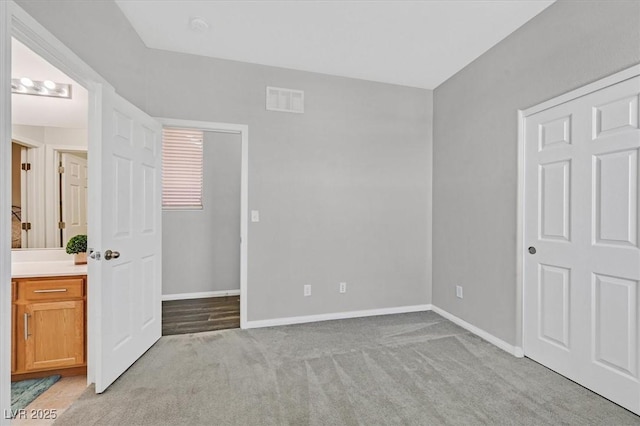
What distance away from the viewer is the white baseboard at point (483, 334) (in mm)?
2621

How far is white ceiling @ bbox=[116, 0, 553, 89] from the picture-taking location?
2.37 meters

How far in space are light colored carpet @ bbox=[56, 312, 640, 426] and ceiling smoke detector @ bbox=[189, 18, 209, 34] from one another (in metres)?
2.79

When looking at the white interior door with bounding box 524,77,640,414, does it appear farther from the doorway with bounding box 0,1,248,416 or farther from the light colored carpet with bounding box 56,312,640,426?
the doorway with bounding box 0,1,248,416

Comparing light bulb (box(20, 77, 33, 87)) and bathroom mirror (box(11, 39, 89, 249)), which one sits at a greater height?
light bulb (box(20, 77, 33, 87))

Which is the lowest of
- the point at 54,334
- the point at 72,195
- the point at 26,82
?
the point at 54,334

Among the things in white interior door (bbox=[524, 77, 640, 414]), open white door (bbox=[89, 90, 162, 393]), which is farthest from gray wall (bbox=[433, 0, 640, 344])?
open white door (bbox=[89, 90, 162, 393])

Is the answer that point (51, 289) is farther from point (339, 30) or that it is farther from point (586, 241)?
point (586, 241)

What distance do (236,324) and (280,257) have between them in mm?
881

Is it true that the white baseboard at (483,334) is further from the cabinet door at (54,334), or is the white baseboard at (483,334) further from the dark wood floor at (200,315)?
the cabinet door at (54,334)

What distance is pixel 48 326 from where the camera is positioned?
222 cm

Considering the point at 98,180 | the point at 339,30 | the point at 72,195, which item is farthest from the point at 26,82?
the point at 339,30

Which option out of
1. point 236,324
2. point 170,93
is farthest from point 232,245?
point 170,93

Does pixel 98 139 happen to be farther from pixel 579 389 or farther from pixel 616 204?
pixel 579 389

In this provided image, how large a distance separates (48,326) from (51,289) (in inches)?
10.5
